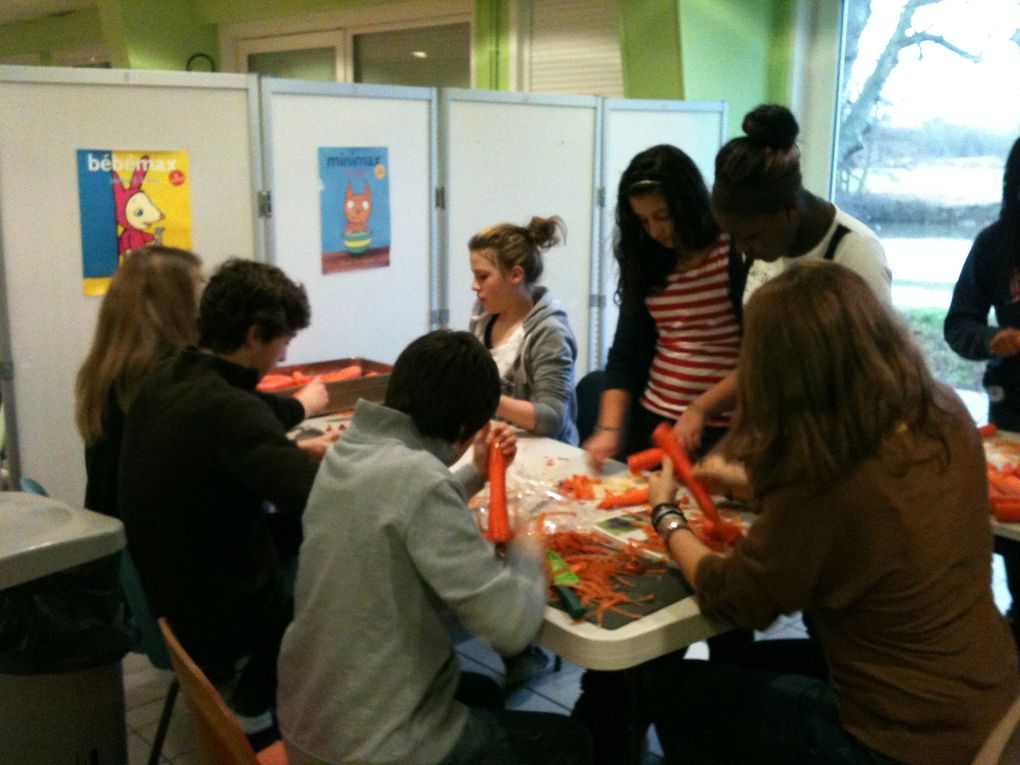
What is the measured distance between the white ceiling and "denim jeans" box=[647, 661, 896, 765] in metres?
7.17

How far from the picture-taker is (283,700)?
1.45 m

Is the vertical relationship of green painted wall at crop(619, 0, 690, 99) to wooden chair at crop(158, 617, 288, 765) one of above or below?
above

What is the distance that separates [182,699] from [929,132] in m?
3.41

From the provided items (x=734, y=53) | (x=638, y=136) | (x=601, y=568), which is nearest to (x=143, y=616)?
(x=601, y=568)

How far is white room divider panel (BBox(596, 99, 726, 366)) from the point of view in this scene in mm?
4043

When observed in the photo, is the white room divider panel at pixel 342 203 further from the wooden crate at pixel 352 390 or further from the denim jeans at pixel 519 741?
A: the denim jeans at pixel 519 741

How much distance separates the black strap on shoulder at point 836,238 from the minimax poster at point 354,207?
1.86 m

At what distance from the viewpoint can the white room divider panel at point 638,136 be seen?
4043 millimetres

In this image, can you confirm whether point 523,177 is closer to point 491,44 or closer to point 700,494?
point 491,44

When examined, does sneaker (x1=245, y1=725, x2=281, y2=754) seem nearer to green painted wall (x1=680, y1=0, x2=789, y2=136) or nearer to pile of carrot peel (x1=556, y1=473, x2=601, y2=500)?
pile of carrot peel (x1=556, y1=473, x2=601, y2=500)

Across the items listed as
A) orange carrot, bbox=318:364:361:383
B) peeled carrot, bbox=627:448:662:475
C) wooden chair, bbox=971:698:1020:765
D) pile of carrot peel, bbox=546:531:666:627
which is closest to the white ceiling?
orange carrot, bbox=318:364:361:383

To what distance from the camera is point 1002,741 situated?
1183mm

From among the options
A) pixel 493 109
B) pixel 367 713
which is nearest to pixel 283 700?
pixel 367 713

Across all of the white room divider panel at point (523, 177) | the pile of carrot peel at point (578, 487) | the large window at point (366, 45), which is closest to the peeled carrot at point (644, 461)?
the pile of carrot peel at point (578, 487)
